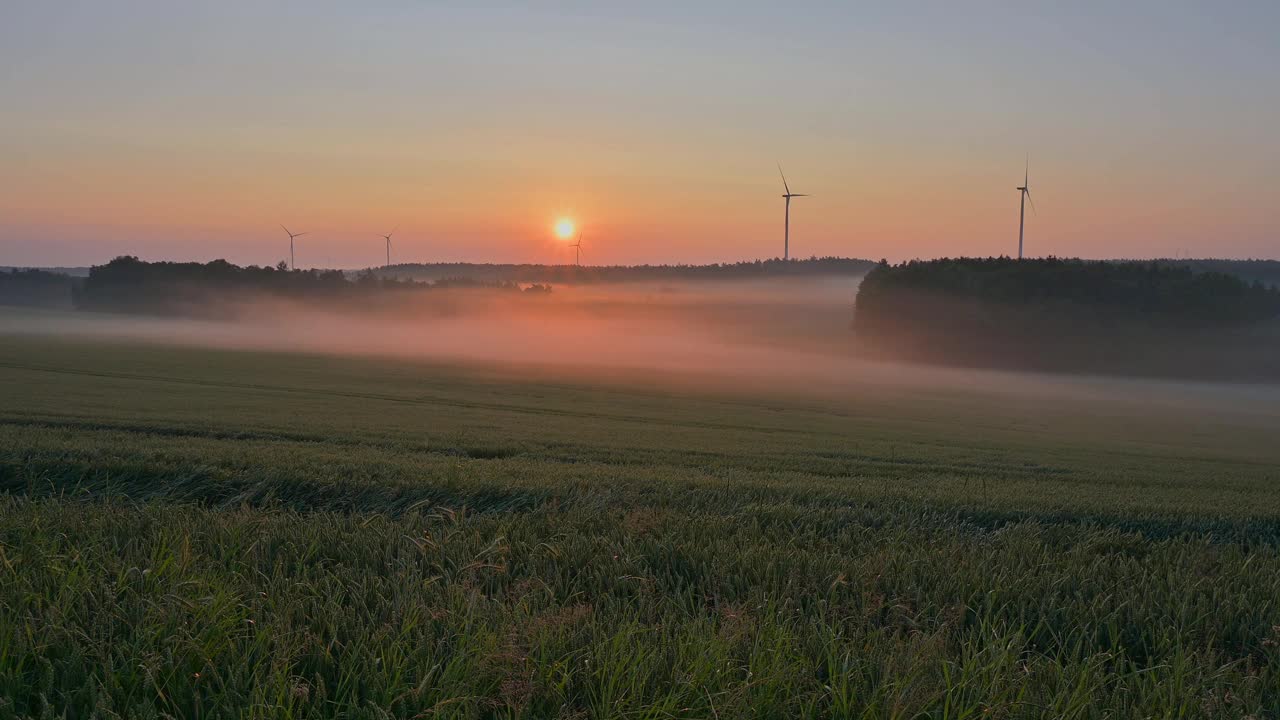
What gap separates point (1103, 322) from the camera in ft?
317

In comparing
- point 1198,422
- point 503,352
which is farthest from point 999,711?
point 503,352

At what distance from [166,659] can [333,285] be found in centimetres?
15932

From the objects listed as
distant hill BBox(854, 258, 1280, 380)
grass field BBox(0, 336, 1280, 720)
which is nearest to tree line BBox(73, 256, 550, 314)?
distant hill BBox(854, 258, 1280, 380)

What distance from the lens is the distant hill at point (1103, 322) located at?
308ft

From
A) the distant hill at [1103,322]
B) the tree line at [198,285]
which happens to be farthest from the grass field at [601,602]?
the tree line at [198,285]

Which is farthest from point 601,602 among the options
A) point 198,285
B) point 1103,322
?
point 198,285

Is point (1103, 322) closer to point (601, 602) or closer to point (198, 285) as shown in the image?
point (601, 602)

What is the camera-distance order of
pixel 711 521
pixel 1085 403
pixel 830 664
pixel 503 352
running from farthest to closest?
pixel 503 352
pixel 1085 403
pixel 711 521
pixel 830 664

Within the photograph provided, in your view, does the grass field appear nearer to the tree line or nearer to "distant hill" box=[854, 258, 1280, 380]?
"distant hill" box=[854, 258, 1280, 380]

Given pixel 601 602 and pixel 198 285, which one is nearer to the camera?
pixel 601 602

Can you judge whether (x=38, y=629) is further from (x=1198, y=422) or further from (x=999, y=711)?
(x=1198, y=422)

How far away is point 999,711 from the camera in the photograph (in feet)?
8.80

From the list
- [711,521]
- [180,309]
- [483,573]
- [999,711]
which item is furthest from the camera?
[180,309]

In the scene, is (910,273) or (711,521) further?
(910,273)
